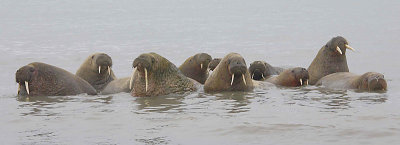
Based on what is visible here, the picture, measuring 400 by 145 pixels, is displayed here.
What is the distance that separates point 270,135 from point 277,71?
7.67 m

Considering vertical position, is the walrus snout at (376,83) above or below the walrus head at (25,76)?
below

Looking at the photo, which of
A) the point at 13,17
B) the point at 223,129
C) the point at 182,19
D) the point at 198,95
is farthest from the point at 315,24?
the point at 223,129

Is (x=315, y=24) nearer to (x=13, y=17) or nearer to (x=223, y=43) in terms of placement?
(x=223, y=43)

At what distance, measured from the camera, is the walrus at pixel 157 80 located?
483 inches

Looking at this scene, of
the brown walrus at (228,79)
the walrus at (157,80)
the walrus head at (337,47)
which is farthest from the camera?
the walrus head at (337,47)

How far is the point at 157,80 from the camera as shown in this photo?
1247 centimetres

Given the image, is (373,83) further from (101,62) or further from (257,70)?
(101,62)

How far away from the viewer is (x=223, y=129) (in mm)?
8953

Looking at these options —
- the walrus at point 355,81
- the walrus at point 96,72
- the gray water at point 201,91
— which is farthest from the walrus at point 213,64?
the walrus at point 355,81

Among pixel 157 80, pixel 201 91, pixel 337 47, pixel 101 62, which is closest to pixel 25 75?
pixel 101 62

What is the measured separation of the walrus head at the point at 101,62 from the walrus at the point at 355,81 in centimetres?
350

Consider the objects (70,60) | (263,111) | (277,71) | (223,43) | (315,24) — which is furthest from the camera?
(315,24)

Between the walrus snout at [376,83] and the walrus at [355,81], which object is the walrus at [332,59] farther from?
the walrus snout at [376,83]

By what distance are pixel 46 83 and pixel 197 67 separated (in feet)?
8.97
